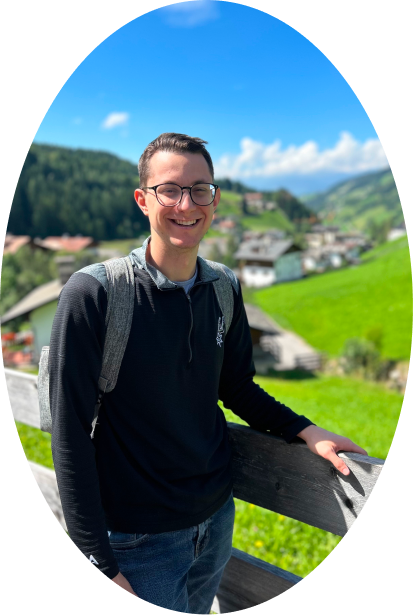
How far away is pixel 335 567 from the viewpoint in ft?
5.55

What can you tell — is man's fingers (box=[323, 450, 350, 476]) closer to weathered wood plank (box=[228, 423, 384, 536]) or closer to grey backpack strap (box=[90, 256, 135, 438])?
weathered wood plank (box=[228, 423, 384, 536])

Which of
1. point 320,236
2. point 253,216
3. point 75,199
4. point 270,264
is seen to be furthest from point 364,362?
point 253,216

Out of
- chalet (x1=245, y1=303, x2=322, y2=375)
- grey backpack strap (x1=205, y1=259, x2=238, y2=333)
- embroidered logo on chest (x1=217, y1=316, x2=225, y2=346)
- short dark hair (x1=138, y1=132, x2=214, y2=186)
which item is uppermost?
short dark hair (x1=138, y1=132, x2=214, y2=186)

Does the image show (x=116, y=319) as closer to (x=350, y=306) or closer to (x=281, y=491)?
(x=281, y=491)

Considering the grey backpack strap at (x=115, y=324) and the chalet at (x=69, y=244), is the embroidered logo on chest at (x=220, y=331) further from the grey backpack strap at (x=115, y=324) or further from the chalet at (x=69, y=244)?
the chalet at (x=69, y=244)

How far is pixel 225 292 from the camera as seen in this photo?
1902mm

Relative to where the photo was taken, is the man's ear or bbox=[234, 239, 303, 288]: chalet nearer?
the man's ear

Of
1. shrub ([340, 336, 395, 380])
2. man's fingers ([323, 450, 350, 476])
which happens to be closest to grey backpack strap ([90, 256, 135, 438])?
man's fingers ([323, 450, 350, 476])

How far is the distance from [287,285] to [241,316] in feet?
239

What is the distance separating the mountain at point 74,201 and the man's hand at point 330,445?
8219 centimetres

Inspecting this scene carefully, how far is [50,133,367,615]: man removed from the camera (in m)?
1.48

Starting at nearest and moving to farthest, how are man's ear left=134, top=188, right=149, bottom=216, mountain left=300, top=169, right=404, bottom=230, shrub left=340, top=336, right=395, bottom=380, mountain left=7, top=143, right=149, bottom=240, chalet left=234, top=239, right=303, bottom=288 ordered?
1. man's ear left=134, top=188, right=149, bottom=216
2. shrub left=340, top=336, right=395, bottom=380
3. chalet left=234, top=239, right=303, bottom=288
4. mountain left=7, top=143, right=149, bottom=240
5. mountain left=300, top=169, right=404, bottom=230

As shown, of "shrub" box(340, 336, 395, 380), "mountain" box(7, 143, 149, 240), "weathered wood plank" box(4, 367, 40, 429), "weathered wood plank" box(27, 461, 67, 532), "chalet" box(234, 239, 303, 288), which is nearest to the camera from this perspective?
"weathered wood plank" box(4, 367, 40, 429)

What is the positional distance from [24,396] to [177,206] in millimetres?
1580
